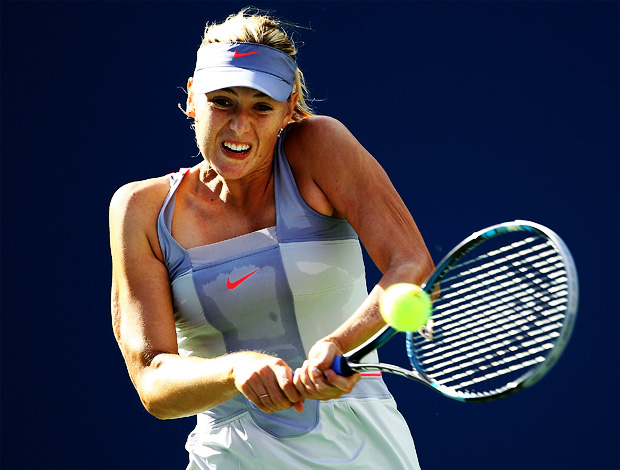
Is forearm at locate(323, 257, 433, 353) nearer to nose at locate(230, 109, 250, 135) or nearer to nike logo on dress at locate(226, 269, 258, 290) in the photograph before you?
nike logo on dress at locate(226, 269, 258, 290)

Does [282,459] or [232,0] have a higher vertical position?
[232,0]

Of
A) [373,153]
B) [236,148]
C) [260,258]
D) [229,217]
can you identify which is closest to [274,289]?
[260,258]

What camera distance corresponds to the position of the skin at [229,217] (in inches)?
80.2

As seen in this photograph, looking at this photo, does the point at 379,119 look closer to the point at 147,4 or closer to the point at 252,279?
the point at 147,4

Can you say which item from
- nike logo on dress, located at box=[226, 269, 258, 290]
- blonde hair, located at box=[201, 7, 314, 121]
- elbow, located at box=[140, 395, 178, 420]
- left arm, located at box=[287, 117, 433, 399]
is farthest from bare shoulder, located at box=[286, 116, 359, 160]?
elbow, located at box=[140, 395, 178, 420]

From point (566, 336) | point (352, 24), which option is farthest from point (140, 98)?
point (566, 336)

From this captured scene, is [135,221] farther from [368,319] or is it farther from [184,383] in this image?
[368,319]

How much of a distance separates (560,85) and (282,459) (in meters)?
2.56

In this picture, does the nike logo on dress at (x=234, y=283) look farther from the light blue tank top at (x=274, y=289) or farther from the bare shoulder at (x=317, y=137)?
the bare shoulder at (x=317, y=137)

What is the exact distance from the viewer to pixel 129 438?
14.0 feet

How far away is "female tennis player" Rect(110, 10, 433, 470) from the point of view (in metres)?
2.17

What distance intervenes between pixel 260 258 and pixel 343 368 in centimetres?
46

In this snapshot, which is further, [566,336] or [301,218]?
[301,218]

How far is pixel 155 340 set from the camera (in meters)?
2.17
